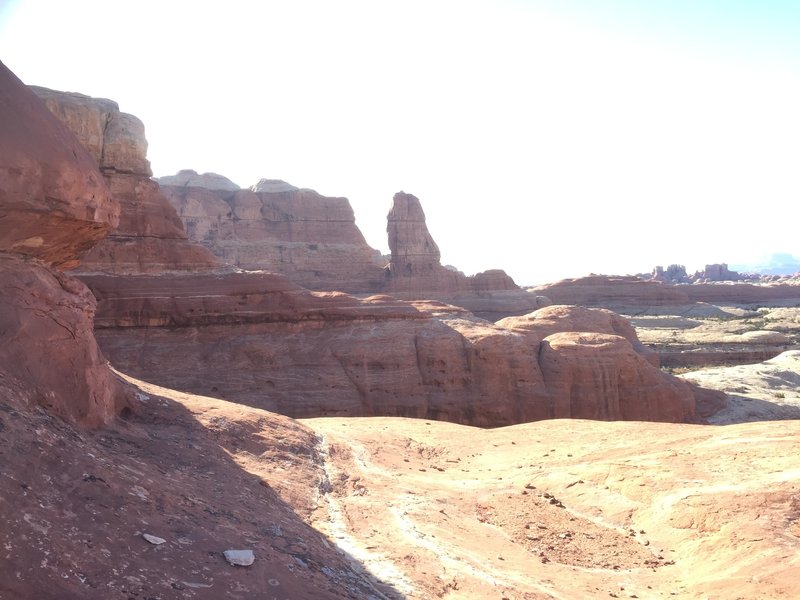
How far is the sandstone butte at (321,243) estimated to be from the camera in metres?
65.9

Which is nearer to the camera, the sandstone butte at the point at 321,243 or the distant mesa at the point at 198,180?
the sandstone butte at the point at 321,243

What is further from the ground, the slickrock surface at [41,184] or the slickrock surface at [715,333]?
the slickrock surface at [41,184]

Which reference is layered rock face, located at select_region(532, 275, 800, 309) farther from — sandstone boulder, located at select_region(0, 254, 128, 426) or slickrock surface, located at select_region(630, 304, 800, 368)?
sandstone boulder, located at select_region(0, 254, 128, 426)

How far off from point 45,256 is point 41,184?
4.67ft

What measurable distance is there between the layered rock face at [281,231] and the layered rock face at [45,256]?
57.2 metres

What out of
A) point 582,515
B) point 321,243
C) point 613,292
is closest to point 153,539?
point 582,515

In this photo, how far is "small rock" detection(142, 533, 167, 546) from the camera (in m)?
5.47

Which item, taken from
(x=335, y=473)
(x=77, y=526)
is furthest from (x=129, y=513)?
(x=335, y=473)

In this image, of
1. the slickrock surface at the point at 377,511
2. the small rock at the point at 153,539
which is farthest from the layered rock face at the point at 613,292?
the small rock at the point at 153,539

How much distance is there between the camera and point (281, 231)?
245ft

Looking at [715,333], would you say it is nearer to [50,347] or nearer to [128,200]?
[128,200]

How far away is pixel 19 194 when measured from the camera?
760 centimetres

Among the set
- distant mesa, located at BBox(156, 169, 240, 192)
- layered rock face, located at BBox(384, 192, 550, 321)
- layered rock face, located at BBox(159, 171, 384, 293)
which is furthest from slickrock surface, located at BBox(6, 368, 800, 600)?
distant mesa, located at BBox(156, 169, 240, 192)

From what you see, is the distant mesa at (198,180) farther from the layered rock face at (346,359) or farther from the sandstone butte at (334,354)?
the layered rock face at (346,359)
